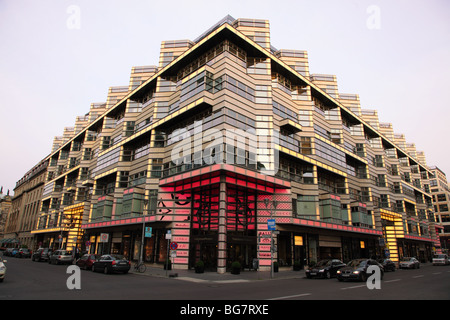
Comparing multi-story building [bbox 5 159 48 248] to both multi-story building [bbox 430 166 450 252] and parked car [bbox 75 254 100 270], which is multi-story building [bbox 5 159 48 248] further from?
multi-story building [bbox 430 166 450 252]

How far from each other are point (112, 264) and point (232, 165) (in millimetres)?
13462

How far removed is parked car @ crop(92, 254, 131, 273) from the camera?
23.5 meters

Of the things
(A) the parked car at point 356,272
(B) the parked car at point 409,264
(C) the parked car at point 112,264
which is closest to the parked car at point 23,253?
(C) the parked car at point 112,264

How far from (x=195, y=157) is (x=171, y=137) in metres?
6.87

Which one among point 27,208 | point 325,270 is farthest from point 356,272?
point 27,208

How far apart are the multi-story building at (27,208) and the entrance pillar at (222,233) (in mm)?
67713

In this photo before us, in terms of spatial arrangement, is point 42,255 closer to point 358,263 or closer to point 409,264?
point 358,263

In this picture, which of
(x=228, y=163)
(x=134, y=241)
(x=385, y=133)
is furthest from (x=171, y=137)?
(x=385, y=133)

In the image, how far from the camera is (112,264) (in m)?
23.4

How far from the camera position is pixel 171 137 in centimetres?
3650
